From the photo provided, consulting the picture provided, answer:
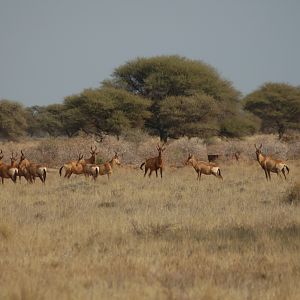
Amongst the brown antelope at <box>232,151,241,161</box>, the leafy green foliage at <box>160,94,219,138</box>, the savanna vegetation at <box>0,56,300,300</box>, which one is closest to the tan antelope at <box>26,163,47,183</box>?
the savanna vegetation at <box>0,56,300,300</box>

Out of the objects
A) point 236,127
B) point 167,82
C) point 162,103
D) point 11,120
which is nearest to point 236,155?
point 162,103

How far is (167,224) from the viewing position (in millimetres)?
9688

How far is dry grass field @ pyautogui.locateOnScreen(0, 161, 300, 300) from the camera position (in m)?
5.72

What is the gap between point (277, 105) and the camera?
47.6 meters

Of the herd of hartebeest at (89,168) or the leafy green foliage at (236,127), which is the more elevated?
the leafy green foliage at (236,127)

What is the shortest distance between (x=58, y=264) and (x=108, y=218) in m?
3.62

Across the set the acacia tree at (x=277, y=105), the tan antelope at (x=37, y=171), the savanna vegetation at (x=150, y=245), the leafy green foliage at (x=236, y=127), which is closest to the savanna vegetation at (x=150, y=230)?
the savanna vegetation at (x=150, y=245)

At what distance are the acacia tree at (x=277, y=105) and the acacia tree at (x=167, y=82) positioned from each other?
894 cm

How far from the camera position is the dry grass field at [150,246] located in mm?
5719

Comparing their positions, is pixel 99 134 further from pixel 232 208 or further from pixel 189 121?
pixel 232 208

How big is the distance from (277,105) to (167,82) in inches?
606

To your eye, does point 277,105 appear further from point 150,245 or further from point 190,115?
point 150,245

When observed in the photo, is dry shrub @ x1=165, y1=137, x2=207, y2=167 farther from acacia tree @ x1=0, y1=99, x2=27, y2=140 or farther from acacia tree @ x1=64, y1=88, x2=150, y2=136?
acacia tree @ x1=0, y1=99, x2=27, y2=140

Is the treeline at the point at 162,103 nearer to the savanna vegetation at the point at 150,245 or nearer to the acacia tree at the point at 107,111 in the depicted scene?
the acacia tree at the point at 107,111
